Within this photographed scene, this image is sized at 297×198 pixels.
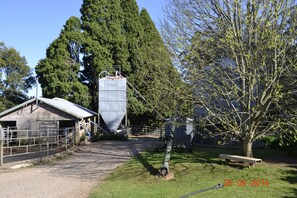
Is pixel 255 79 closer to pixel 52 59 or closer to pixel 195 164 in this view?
pixel 195 164

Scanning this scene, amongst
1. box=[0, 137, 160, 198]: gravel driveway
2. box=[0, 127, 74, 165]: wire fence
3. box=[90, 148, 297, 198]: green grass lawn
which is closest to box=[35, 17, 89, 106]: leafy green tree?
box=[0, 127, 74, 165]: wire fence

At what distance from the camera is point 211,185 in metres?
9.00

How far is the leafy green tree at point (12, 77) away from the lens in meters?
40.4

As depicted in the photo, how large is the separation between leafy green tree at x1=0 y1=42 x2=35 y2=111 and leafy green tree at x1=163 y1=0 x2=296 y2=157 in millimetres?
33501

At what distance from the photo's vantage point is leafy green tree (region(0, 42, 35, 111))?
40406 millimetres

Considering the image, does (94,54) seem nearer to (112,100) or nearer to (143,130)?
(112,100)

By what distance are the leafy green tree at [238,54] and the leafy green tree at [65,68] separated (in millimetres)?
22196

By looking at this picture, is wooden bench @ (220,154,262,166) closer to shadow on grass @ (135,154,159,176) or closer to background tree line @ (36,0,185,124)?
shadow on grass @ (135,154,159,176)

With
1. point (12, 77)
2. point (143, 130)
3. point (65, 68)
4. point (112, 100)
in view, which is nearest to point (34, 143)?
point (112, 100)

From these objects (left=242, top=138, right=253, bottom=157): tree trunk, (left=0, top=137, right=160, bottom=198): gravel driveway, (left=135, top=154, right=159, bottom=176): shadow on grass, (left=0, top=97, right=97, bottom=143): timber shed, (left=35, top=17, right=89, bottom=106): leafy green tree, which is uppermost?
(left=35, top=17, right=89, bottom=106): leafy green tree

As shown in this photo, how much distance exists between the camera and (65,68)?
3316 cm
